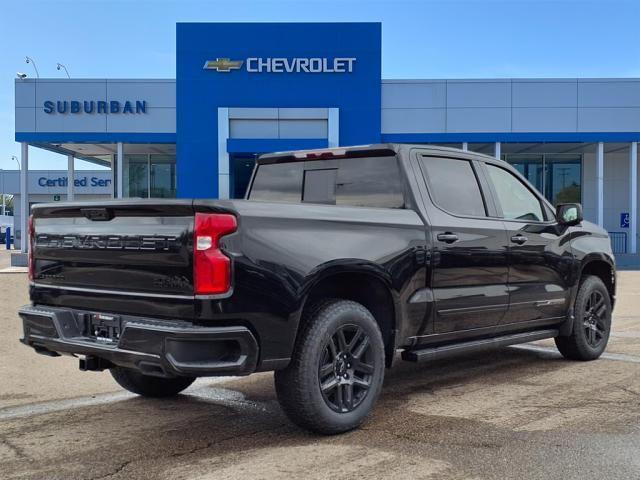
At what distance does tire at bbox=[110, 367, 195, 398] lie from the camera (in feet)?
17.7

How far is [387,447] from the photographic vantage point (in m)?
4.14

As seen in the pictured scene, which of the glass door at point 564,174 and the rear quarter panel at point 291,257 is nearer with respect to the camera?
the rear quarter panel at point 291,257

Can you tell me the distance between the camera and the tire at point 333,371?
408 centimetres

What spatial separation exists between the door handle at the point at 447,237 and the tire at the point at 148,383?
2.35m

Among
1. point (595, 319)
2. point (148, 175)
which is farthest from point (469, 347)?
point (148, 175)

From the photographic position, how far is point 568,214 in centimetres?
629

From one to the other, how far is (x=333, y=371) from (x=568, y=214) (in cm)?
324

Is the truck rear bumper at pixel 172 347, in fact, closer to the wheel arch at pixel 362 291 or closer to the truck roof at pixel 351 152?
the wheel arch at pixel 362 291

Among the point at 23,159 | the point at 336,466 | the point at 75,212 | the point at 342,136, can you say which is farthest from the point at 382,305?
the point at 23,159

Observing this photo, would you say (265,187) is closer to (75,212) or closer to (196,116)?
(75,212)

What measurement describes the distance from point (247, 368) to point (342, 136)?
70.7ft

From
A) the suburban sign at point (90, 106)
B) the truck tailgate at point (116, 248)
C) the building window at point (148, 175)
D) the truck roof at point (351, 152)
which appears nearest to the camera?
the truck tailgate at point (116, 248)

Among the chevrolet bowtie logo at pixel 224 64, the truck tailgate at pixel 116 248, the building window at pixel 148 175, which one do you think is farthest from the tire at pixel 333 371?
the building window at pixel 148 175

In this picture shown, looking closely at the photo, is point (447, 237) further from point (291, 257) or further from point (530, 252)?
point (291, 257)
